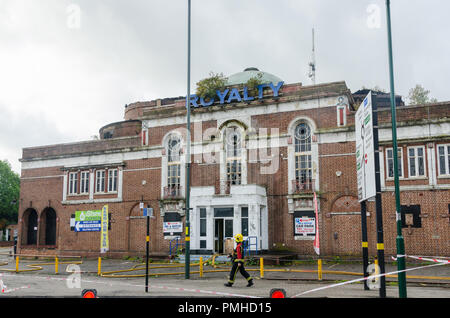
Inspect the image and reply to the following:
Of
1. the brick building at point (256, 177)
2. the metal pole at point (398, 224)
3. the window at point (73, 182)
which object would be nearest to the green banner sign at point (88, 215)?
the brick building at point (256, 177)

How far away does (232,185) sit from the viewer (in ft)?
96.8

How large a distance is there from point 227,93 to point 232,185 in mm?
6690

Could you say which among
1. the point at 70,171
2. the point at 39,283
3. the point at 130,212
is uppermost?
the point at 70,171

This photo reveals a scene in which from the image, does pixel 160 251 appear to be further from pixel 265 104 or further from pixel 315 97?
pixel 315 97

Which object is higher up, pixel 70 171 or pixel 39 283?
pixel 70 171

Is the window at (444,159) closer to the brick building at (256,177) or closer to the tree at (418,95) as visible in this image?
the brick building at (256,177)

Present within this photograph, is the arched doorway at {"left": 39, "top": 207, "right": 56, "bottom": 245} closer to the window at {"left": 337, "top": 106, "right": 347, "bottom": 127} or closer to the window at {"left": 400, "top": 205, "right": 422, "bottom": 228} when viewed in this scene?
the window at {"left": 337, "top": 106, "right": 347, "bottom": 127}

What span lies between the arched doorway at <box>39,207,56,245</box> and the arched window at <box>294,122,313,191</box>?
68.7ft

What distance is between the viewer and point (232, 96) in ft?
103

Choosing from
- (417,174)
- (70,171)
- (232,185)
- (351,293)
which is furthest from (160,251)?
(351,293)

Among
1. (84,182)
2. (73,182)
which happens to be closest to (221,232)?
(84,182)

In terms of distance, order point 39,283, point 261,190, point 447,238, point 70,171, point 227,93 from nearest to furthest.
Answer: point 39,283 → point 447,238 → point 261,190 → point 227,93 → point 70,171

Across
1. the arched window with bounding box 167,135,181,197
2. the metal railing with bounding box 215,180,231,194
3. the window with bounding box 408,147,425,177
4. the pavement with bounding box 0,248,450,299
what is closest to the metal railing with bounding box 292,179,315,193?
the metal railing with bounding box 215,180,231,194

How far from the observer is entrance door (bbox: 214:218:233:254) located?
1152 inches
